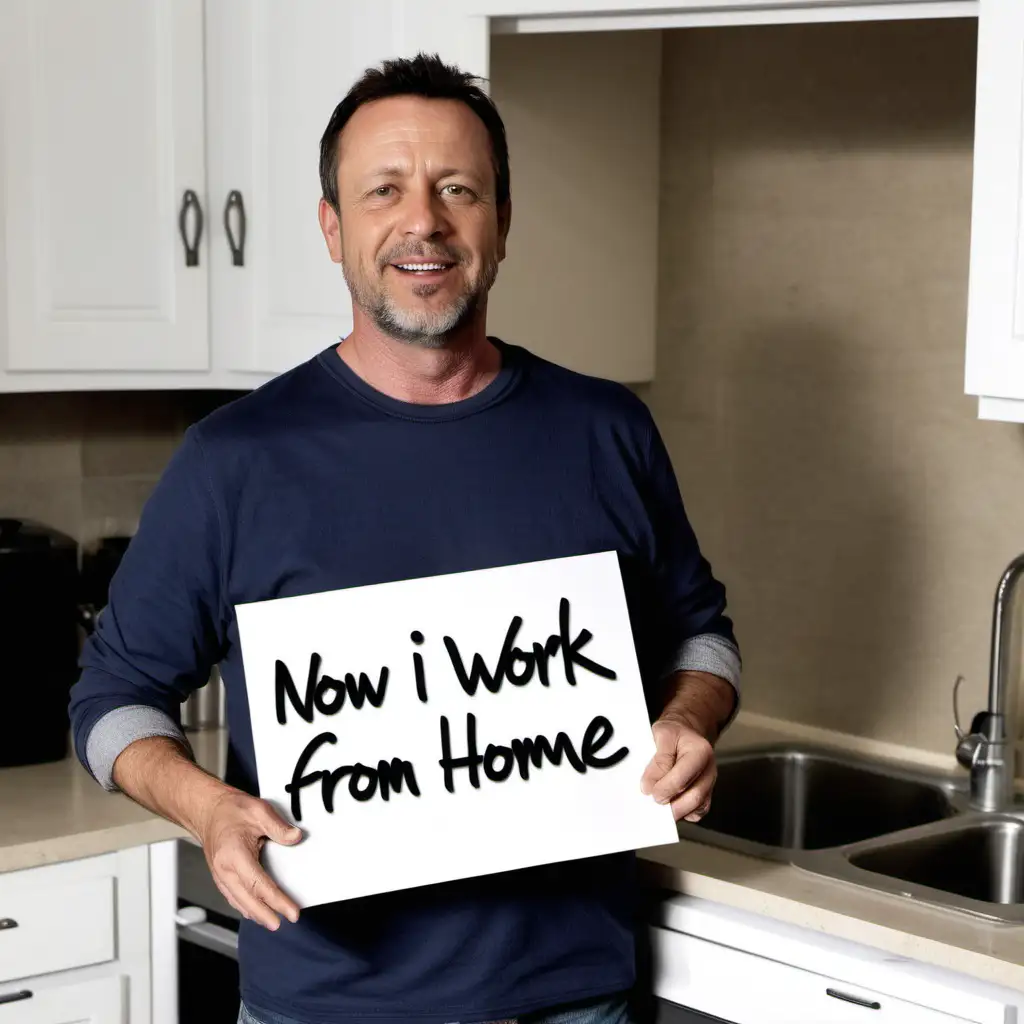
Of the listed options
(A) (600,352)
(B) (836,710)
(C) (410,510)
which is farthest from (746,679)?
(C) (410,510)

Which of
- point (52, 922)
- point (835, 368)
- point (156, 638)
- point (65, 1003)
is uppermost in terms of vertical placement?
point (835, 368)

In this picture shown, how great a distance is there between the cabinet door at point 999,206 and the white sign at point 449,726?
0.52m

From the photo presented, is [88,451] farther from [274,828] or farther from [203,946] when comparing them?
[274,828]

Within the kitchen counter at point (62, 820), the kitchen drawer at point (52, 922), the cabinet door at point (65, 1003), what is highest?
the kitchen counter at point (62, 820)

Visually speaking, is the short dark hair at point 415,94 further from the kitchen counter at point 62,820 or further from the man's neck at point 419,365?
the kitchen counter at point 62,820

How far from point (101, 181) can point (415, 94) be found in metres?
0.87

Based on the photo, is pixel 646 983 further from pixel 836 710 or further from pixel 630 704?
pixel 836 710

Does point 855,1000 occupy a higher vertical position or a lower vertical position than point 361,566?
lower

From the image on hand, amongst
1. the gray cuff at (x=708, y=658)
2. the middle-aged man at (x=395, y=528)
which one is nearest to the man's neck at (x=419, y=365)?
the middle-aged man at (x=395, y=528)

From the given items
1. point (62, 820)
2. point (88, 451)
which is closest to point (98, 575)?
point (88, 451)

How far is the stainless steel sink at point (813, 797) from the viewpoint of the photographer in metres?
2.16

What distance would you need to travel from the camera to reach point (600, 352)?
2.35 m

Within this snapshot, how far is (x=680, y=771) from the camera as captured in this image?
1396 mm

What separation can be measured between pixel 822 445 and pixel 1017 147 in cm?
75
